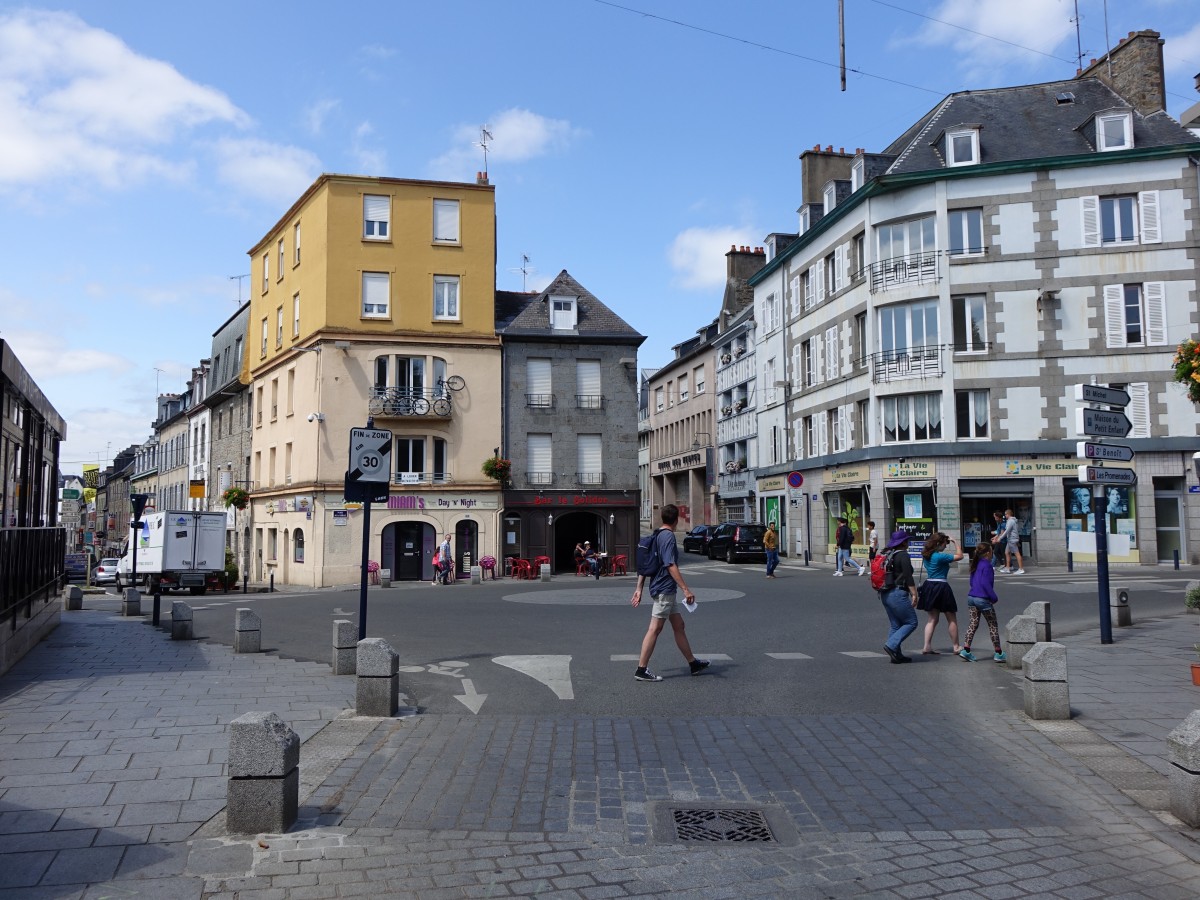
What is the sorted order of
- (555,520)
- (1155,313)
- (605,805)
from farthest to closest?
(555,520), (1155,313), (605,805)

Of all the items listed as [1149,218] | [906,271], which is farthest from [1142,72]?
[906,271]

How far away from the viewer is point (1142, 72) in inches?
1369

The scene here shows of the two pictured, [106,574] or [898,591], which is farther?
[106,574]

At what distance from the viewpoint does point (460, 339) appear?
3659 centimetres

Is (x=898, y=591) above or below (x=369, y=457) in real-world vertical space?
below

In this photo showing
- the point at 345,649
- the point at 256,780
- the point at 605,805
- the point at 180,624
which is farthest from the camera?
the point at 180,624

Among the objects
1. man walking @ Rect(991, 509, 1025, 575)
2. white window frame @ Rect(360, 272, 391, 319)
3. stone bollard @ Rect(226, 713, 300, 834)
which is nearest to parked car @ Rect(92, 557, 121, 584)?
white window frame @ Rect(360, 272, 391, 319)

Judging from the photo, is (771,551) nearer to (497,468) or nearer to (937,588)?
(497,468)

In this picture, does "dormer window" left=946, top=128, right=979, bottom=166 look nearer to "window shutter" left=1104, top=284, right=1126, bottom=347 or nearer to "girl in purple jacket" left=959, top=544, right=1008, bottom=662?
"window shutter" left=1104, top=284, right=1126, bottom=347

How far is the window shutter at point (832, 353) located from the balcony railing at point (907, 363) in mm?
2903

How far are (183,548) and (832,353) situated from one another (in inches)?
979

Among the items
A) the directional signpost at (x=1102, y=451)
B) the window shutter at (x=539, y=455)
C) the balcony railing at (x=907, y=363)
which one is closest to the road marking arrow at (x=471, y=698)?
the directional signpost at (x=1102, y=451)

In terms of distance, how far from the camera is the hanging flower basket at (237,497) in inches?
1683

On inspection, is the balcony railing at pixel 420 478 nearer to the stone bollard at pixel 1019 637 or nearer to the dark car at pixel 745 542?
the dark car at pixel 745 542
